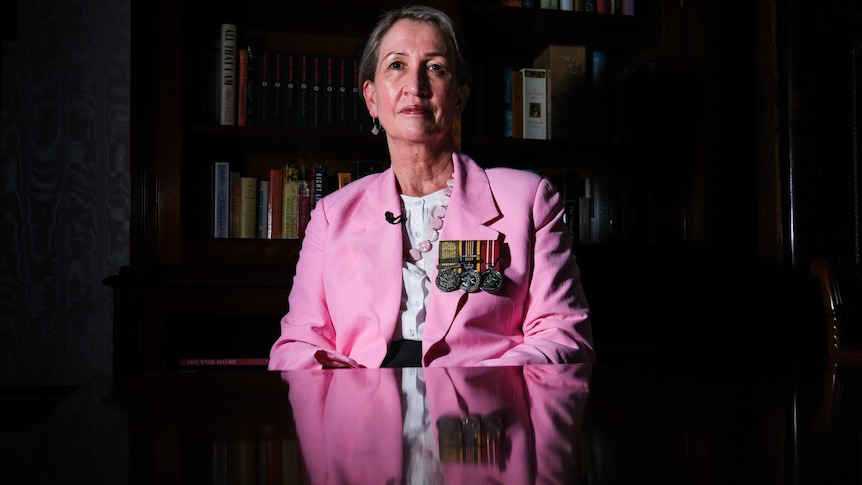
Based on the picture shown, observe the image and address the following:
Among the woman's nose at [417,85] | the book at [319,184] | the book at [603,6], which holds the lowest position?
the book at [319,184]

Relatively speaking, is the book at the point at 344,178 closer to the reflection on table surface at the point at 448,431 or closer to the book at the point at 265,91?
the book at the point at 265,91

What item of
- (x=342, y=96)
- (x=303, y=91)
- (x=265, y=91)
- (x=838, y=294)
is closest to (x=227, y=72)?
(x=265, y=91)

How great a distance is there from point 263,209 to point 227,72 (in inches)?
15.5

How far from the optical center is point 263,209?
82.7 inches

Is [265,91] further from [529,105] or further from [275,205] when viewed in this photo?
[529,105]

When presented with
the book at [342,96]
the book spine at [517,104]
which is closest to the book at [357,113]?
the book at [342,96]

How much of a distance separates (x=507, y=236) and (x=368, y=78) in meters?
0.54

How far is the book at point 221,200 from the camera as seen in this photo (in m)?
2.05

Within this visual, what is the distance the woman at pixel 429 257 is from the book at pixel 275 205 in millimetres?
567

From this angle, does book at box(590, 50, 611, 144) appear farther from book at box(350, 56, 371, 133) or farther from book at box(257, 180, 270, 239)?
book at box(257, 180, 270, 239)

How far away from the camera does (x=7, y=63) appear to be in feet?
7.29

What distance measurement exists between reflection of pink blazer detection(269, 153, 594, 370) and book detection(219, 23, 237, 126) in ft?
2.15

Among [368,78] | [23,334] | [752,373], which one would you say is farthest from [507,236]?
[23,334]

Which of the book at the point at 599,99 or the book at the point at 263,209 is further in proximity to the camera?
the book at the point at 599,99
